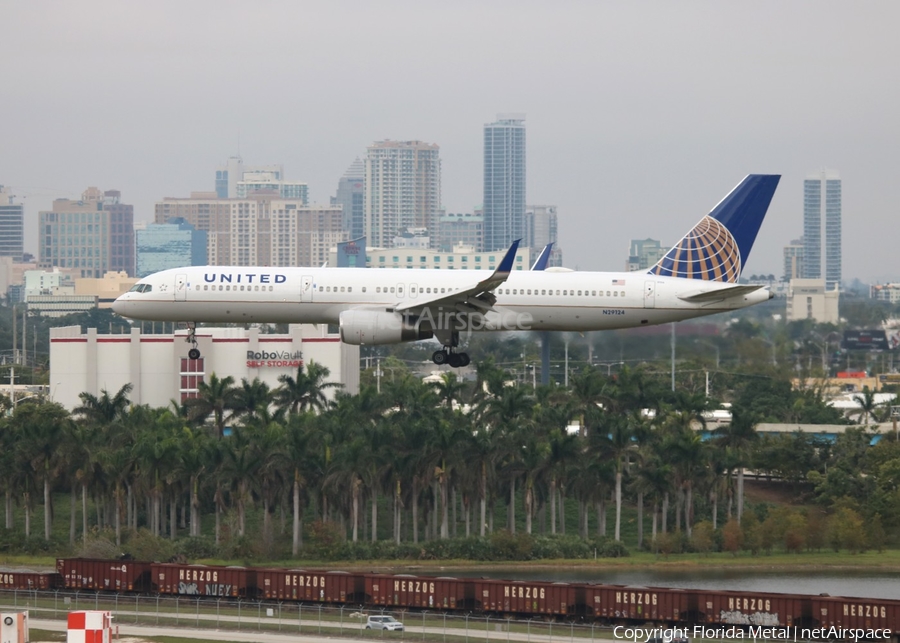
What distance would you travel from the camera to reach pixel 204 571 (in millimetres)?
77250

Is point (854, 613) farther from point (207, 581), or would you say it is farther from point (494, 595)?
point (207, 581)

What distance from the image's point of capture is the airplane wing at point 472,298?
66625 mm

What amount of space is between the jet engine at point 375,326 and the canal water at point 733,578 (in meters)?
30.6

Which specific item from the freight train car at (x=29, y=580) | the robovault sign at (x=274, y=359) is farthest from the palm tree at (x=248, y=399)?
the freight train car at (x=29, y=580)

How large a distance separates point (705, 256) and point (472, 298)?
13.2 m

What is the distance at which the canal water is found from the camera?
92812 millimetres

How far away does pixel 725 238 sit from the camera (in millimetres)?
74938

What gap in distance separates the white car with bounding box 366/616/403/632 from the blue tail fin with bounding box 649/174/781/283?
21913 mm

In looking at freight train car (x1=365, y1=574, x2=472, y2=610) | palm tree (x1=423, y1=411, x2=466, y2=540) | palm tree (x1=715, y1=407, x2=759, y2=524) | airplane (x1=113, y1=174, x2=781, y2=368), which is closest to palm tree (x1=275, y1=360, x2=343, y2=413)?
palm tree (x1=423, y1=411, x2=466, y2=540)

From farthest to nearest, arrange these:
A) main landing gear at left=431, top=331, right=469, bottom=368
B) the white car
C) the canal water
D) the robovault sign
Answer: the robovault sign, the canal water, main landing gear at left=431, top=331, right=469, bottom=368, the white car

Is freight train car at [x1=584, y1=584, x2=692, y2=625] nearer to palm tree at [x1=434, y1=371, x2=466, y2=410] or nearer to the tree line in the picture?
the tree line

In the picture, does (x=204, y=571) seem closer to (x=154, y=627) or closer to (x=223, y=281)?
(x=154, y=627)

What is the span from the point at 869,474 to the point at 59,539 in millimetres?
62521

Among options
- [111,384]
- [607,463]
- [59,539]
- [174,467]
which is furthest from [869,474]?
[111,384]
